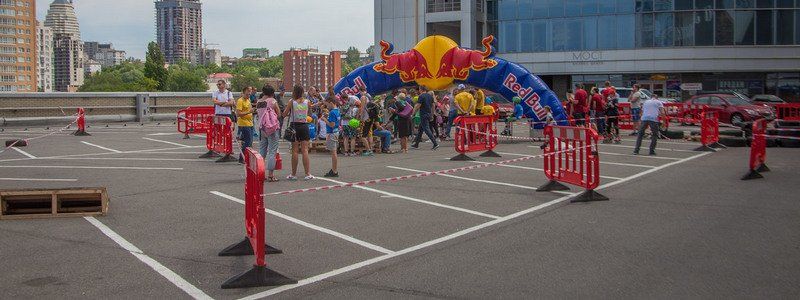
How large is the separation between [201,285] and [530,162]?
1152cm

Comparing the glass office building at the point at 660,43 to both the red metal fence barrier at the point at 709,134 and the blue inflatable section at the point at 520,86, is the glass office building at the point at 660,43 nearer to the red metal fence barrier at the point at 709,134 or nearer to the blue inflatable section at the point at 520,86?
the blue inflatable section at the point at 520,86

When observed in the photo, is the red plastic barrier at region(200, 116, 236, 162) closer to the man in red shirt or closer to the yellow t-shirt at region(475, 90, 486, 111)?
the yellow t-shirt at region(475, 90, 486, 111)

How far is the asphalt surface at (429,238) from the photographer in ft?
22.3

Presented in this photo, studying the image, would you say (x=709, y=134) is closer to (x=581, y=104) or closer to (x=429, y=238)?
(x=581, y=104)

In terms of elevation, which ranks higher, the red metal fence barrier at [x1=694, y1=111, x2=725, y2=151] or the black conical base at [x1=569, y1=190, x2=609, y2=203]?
the red metal fence barrier at [x1=694, y1=111, x2=725, y2=151]

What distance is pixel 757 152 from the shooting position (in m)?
14.6

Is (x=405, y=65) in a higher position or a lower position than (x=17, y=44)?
lower

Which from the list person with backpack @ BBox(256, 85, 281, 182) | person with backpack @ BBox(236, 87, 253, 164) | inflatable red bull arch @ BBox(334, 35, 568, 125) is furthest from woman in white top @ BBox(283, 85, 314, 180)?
inflatable red bull arch @ BBox(334, 35, 568, 125)

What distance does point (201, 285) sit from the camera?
6.91m

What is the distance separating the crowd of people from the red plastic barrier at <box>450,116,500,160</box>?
225 centimetres

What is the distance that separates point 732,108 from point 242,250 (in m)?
28.7

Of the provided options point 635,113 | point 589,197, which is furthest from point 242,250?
point 635,113

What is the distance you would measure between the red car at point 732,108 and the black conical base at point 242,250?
27080 millimetres

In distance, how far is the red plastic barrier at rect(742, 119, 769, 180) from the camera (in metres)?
14.2
